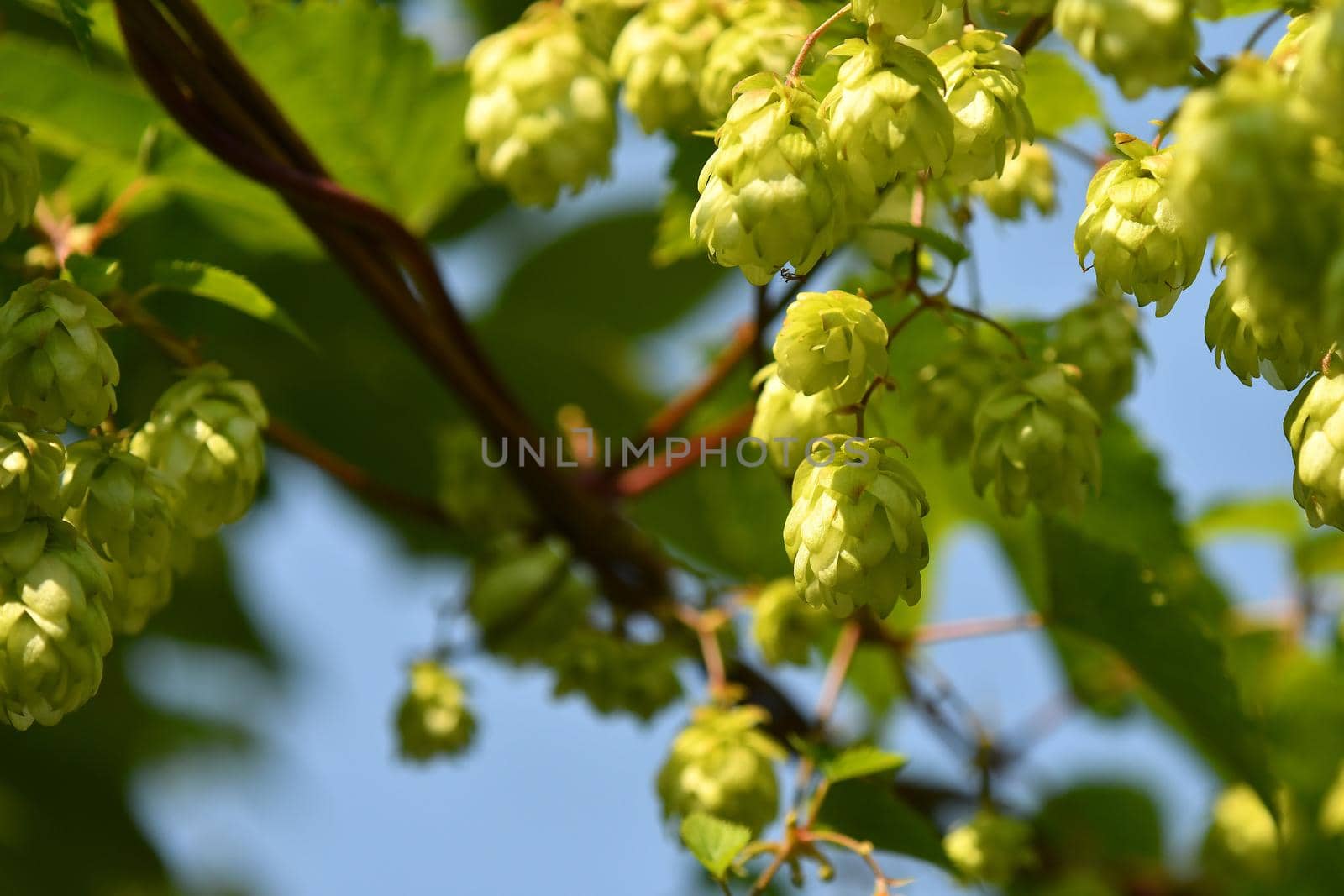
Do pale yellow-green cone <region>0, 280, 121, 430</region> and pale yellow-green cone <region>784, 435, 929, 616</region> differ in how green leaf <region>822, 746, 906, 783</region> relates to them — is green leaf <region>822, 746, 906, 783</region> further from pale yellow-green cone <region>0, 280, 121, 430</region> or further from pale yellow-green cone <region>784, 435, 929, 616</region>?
pale yellow-green cone <region>0, 280, 121, 430</region>

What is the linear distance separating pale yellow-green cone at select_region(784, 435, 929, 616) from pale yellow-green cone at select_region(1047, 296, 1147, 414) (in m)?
0.49

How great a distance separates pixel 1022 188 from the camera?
1916mm

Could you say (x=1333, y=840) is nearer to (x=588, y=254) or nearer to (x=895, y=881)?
(x=895, y=881)

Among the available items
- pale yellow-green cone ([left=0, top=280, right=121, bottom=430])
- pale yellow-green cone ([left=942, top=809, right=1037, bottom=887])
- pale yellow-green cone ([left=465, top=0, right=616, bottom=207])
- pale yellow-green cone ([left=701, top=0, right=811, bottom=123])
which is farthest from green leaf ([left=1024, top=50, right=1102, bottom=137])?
pale yellow-green cone ([left=0, top=280, right=121, bottom=430])

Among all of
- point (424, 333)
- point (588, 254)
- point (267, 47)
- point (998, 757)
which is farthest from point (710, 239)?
point (588, 254)

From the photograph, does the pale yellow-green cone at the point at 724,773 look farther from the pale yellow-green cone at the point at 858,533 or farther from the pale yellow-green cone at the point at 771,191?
the pale yellow-green cone at the point at 771,191

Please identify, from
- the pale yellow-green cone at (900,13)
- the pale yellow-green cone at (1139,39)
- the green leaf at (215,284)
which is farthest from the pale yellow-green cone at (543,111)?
the pale yellow-green cone at (1139,39)

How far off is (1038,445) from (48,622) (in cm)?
87

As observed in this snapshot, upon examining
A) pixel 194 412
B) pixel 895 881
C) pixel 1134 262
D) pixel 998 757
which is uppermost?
pixel 194 412

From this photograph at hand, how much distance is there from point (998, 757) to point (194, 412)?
61.4 inches

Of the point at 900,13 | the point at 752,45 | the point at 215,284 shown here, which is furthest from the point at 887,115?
the point at 215,284

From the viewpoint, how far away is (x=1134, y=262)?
4.14 ft

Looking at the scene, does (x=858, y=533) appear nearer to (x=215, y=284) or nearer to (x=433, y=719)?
(x=215, y=284)

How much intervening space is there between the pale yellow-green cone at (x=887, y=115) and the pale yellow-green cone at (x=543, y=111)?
2.19 ft
